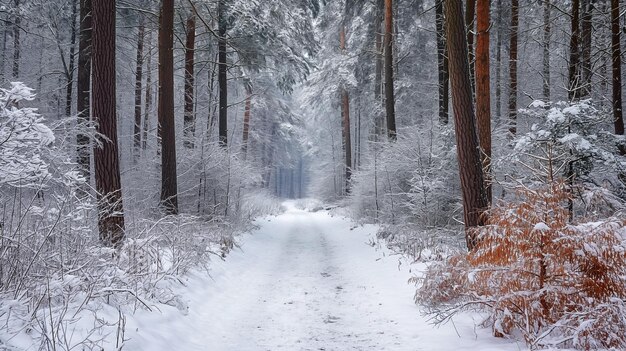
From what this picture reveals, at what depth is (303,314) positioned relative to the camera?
208 inches

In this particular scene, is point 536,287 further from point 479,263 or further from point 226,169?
point 226,169

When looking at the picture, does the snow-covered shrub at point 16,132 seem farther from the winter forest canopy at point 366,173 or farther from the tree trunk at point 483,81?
the tree trunk at point 483,81

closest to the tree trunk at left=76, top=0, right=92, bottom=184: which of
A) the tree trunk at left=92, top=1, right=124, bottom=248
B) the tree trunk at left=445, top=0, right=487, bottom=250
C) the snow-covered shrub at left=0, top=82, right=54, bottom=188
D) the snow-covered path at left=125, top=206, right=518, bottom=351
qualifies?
the tree trunk at left=92, top=1, right=124, bottom=248

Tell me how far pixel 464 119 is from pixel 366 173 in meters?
8.78

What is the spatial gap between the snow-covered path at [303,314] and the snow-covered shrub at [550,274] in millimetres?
374

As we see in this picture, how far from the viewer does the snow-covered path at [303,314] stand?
4031 millimetres

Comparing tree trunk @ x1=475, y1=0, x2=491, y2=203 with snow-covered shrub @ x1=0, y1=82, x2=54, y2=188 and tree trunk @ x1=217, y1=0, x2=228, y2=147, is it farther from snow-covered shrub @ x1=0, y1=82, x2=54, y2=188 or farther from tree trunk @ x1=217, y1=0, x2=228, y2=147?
snow-covered shrub @ x1=0, y1=82, x2=54, y2=188

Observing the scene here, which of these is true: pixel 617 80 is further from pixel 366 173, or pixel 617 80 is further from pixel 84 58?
pixel 84 58

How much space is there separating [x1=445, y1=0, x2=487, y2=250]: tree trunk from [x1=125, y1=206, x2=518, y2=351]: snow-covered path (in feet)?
5.61

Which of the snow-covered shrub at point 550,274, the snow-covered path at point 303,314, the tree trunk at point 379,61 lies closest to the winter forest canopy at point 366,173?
the snow-covered shrub at point 550,274

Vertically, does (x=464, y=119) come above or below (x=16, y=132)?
above

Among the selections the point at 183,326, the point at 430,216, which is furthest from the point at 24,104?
the point at 430,216

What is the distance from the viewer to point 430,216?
407 inches

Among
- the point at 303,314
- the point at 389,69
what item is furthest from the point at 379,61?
the point at 303,314
